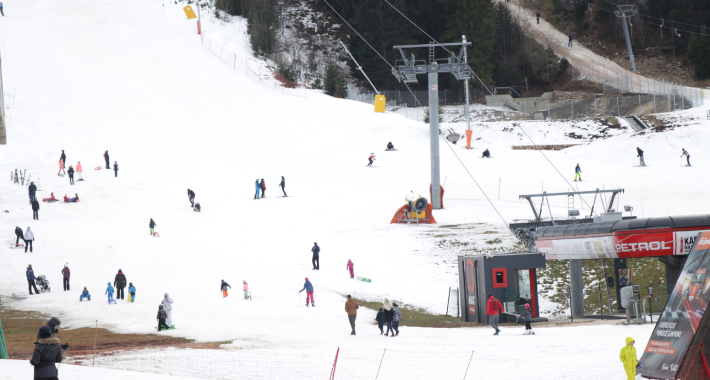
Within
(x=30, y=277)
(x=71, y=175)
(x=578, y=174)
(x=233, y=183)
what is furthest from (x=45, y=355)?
(x=578, y=174)

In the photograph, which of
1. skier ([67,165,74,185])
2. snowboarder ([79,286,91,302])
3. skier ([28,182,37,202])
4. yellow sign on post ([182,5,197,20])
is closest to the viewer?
snowboarder ([79,286,91,302])

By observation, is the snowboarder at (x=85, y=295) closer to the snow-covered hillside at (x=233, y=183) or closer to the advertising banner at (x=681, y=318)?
the snow-covered hillside at (x=233, y=183)

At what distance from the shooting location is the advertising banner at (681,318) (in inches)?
359

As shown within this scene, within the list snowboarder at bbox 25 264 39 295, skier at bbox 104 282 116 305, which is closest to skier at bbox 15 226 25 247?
snowboarder at bbox 25 264 39 295

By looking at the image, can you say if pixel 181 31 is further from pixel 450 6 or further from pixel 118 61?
pixel 450 6

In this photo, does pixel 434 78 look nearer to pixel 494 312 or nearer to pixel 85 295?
pixel 85 295

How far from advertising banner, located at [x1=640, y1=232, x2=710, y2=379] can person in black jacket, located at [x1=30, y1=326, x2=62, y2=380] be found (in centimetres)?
766

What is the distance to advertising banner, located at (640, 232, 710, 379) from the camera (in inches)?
359

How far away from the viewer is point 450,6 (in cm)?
7294

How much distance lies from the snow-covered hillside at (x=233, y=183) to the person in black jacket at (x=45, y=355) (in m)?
7.60

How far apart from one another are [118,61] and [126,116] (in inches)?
442

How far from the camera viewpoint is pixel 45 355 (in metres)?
8.72

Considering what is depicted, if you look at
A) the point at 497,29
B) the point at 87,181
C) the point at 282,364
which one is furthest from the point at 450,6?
the point at 282,364

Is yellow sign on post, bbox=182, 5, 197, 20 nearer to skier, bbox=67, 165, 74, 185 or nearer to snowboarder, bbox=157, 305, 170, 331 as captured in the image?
skier, bbox=67, 165, 74, 185
